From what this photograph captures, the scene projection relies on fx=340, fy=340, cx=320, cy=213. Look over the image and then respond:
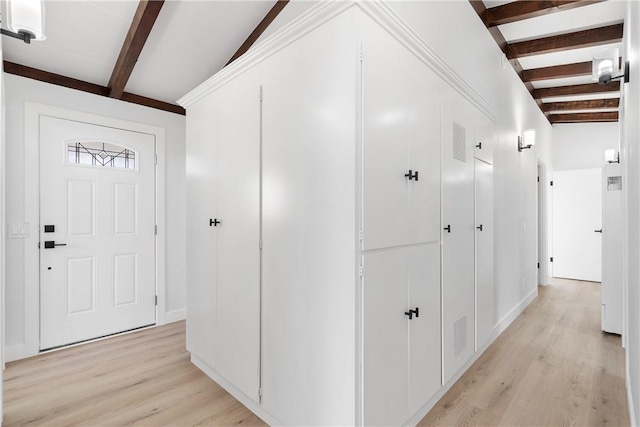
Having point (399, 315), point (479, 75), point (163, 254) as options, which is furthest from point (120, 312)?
point (479, 75)

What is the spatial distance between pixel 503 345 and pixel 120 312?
388 cm

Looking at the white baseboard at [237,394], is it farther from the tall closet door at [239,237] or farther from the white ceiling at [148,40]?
the white ceiling at [148,40]

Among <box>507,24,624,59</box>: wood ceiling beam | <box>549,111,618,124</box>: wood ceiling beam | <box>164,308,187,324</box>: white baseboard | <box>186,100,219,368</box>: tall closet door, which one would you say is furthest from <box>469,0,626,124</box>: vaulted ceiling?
<box>164,308,187,324</box>: white baseboard

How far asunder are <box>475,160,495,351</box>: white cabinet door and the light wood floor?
0.86ft

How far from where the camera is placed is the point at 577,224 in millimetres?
6195

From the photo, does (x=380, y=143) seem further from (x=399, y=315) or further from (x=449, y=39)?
(x=449, y=39)

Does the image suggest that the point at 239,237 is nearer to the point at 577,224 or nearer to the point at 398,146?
the point at 398,146

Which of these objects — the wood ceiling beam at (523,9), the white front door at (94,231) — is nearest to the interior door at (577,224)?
the wood ceiling beam at (523,9)

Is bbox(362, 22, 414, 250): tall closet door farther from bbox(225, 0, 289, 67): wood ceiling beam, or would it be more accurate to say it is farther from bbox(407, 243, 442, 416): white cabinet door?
bbox(225, 0, 289, 67): wood ceiling beam

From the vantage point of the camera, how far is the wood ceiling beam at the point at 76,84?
2.97 metres

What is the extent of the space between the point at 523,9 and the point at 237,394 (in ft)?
13.6

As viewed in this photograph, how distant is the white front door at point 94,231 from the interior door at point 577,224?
6.87 meters

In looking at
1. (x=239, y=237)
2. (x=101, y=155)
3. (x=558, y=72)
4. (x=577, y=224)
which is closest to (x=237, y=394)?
(x=239, y=237)

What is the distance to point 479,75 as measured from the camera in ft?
10.8
